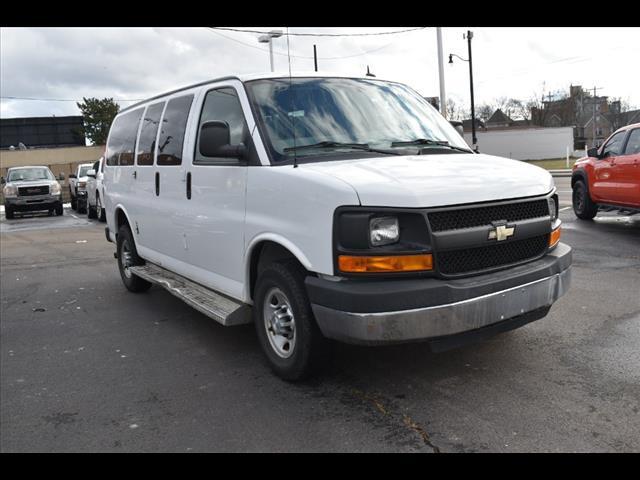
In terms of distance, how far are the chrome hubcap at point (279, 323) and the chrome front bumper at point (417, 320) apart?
18.8 inches

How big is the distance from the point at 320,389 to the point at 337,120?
191 cm

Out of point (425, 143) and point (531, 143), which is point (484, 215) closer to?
point (425, 143)

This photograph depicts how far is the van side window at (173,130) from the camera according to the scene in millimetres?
5262

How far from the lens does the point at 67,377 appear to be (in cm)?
448

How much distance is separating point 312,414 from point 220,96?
2.61m

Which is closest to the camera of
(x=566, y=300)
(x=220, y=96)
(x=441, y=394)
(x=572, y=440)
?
(x=572, y=440)

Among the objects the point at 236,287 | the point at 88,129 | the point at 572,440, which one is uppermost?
the point at 88,129

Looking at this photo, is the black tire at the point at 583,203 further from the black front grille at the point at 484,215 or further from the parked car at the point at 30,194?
the parked car at the point at 30,194

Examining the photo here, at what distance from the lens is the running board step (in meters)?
4.42

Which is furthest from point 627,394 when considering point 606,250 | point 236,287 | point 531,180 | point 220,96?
point 606,250

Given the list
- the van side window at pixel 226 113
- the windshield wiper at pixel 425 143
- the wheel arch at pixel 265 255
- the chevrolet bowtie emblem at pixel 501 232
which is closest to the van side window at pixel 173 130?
the van side window at pixel 226 113

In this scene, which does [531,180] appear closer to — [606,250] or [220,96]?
[220,96]

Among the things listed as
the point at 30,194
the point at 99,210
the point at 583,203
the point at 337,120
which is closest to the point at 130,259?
the point at 337,120

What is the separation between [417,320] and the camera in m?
3.33
